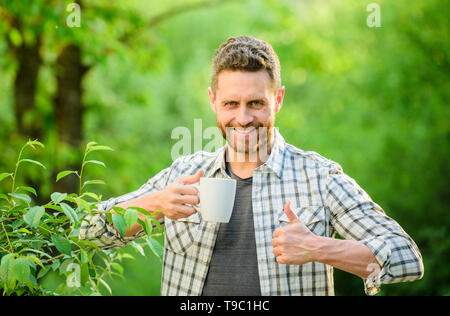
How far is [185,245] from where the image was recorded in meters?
2.05

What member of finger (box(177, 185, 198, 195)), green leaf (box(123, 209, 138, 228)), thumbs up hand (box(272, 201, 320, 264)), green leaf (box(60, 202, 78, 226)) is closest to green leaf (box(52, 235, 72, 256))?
green leaf (box(60, 202, 78, 226))

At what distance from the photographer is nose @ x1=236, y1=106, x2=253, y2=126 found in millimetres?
1952

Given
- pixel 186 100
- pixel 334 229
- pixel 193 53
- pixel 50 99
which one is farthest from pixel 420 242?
pixel 193 53

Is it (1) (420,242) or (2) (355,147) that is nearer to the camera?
(1) (420,242)

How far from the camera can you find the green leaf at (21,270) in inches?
50.8

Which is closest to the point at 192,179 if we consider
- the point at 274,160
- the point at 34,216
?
the point at 274,160

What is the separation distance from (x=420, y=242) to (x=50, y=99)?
4760 millimetres

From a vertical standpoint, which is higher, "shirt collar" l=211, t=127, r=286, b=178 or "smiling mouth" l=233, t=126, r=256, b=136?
"smiling mouth" l=233, t=126, r=256, b=136

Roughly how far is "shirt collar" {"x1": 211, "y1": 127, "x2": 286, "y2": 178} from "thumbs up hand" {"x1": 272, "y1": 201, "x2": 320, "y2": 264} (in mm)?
503

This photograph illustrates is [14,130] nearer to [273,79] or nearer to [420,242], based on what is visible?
[420,242]

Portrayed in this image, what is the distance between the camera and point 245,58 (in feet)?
6.48

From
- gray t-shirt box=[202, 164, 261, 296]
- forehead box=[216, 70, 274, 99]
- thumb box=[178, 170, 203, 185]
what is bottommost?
gray t-shirt box=[202, 164, 261, 296]

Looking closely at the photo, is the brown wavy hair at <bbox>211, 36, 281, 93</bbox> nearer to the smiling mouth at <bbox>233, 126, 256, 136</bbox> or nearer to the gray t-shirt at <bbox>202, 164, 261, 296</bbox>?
the smiling mouth at <bbox>233, 126, 256, 136</bbox>
